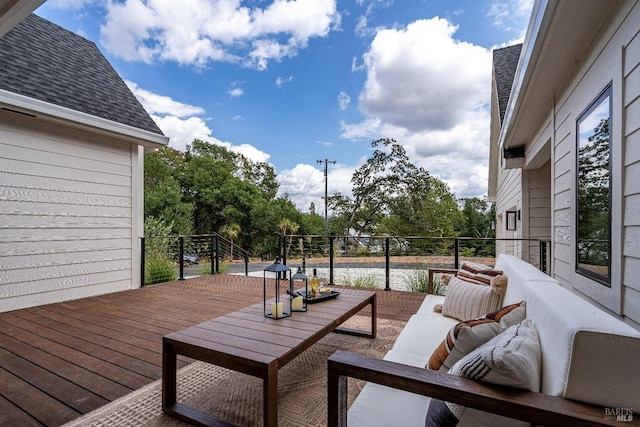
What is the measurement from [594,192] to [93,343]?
162 inches

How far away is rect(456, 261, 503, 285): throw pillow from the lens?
8.49 feet

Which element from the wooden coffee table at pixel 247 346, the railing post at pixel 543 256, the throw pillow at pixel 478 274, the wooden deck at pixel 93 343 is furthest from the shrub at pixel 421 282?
the wooden coffee table at pixel 247 346

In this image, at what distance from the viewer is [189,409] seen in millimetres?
1938

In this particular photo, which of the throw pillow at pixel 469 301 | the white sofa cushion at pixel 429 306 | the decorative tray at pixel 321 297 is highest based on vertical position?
the throw pillow at pixel 469 301

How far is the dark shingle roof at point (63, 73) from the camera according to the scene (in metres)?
4.26

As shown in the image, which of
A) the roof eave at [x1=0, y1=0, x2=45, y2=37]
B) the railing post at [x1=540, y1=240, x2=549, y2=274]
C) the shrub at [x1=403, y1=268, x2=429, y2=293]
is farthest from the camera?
the shrub at [x1=403, y1=268, x2=429, y2=293]

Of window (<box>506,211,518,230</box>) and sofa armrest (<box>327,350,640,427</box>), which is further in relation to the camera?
window (<box>506,211,518,230</box>)

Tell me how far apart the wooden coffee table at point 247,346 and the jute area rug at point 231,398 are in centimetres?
11

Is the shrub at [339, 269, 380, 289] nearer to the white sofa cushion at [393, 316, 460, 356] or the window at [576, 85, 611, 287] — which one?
the white sofa cushion at [393, 316, 460, 356]

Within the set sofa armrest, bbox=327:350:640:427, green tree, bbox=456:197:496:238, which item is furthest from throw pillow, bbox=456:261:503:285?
green tree, bbox=456:197:496:238

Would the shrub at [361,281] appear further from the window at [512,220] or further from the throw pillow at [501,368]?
the throw pillow at [501,368]

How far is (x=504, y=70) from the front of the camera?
19.5 ft

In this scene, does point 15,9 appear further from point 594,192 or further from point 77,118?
point 594,192

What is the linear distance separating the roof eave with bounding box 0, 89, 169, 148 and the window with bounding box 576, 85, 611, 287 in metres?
5.46
